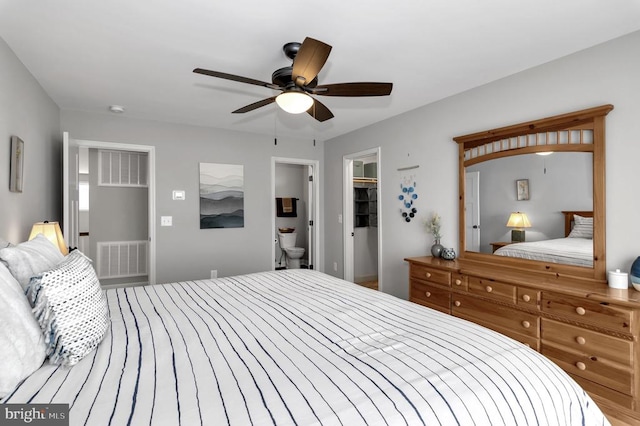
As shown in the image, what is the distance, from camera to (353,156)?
4629 millimetres

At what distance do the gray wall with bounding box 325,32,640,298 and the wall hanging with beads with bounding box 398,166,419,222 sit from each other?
76 millimetres

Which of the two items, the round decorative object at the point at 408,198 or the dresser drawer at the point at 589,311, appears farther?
the round decorative object at the point at 408,198

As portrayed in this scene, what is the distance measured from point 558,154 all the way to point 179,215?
13.5ft

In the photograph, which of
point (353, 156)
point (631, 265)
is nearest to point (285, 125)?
point (353, 156)

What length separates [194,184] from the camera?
4270 mm

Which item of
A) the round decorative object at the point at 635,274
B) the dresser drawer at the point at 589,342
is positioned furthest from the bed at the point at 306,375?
the round decorative object at the point at 635,274

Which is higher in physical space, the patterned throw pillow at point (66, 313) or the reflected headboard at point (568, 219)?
the reflected headboard at point (568, 219)

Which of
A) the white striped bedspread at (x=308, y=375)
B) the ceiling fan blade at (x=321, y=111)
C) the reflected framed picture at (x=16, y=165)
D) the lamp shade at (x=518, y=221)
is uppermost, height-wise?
the ceiling fan blade at (x=321, y=111)

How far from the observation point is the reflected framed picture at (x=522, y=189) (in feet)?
8.84

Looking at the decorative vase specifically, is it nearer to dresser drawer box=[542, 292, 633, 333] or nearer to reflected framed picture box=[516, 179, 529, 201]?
reflected framed picture box=[516, 179, 529, 201]

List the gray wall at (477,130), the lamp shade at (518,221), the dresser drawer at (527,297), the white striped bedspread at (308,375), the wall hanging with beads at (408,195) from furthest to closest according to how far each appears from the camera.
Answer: the wall hanging with beads at (408,195), the lamp shade at (518,221), the dresser drawer at (527,297), the gray wall at (477,130), the white striped bedspread at (308,375)

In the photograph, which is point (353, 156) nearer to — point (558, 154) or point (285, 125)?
point (285, 125)

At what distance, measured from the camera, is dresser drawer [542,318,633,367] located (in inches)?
72.8

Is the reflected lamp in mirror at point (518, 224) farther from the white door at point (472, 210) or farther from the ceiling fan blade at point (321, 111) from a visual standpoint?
the ceiling fan blade at point (321, 111)
